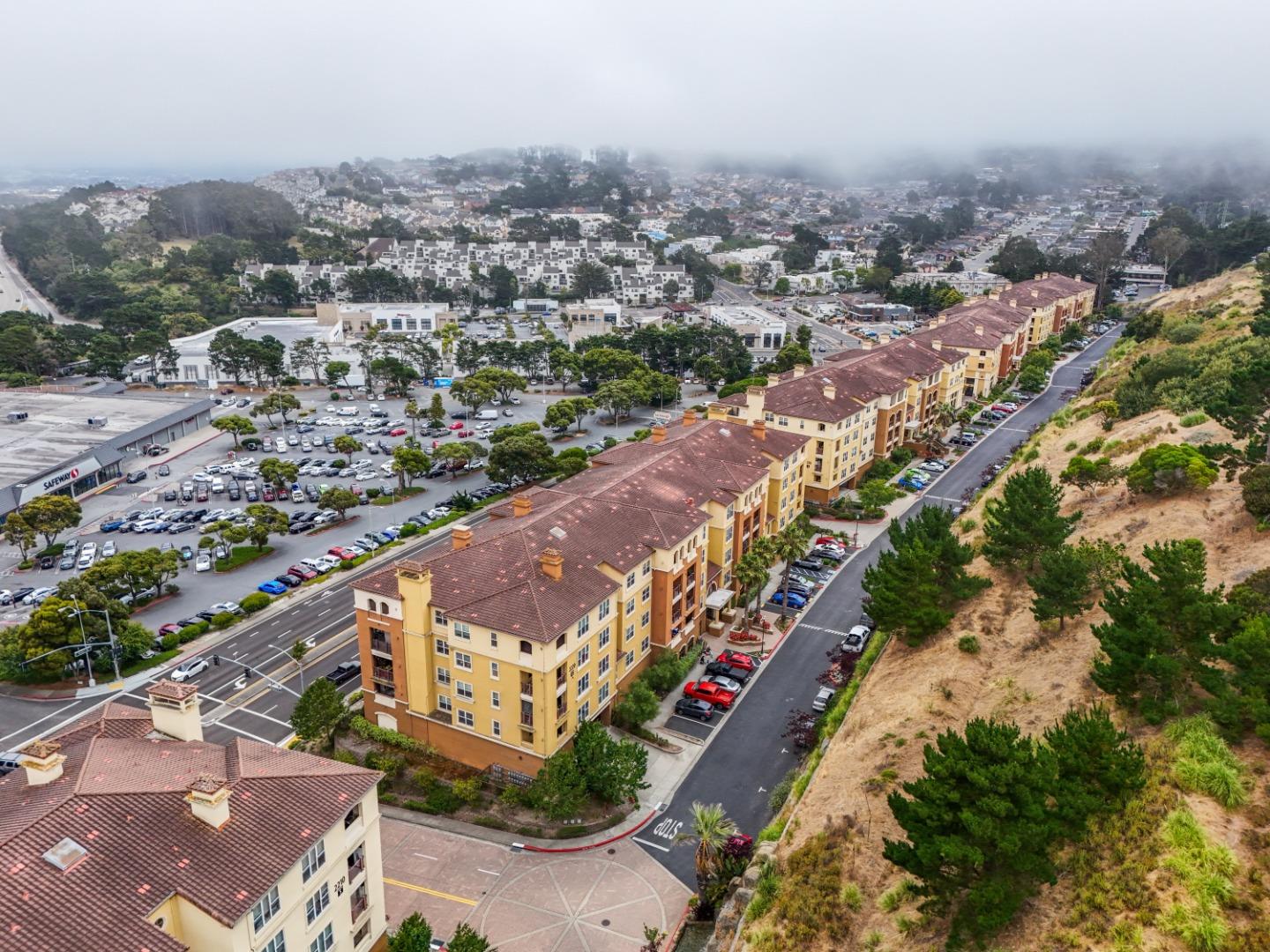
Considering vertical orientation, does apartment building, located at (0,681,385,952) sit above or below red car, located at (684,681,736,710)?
above

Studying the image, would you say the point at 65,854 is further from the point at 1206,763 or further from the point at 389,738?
the point at 1206,763

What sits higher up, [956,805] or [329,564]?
[956,805]

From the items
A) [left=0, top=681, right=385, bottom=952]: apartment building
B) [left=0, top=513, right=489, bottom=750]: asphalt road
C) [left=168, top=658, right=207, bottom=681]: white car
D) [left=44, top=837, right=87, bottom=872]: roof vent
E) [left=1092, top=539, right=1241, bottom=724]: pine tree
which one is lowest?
[left=0, top=513, right=489, bottom=750]: asphalt road

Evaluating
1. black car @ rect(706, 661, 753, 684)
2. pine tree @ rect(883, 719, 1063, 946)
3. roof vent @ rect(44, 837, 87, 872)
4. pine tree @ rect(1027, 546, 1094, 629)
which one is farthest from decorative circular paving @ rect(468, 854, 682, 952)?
pine tree @ rect(1027, 546, 1094, 629)

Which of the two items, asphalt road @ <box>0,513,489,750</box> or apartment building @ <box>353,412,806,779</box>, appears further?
asphalt road @ <box>0,513,489,750</box>

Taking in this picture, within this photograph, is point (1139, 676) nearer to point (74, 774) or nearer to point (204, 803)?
point (204, 803)

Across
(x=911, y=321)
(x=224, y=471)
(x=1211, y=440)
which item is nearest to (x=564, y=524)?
(x=1211, y=440)

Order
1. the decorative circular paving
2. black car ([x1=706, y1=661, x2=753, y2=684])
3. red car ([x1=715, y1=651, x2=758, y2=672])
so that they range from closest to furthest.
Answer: the decorative circular paving
black car ([x1=706, y1=661, x2=753, y2=684])
red car ([x1=715, y1=651, x2=758, y2=672])

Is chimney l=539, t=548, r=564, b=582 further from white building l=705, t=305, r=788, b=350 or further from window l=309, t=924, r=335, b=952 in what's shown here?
white building l=705, t=305, r=788, b=350
